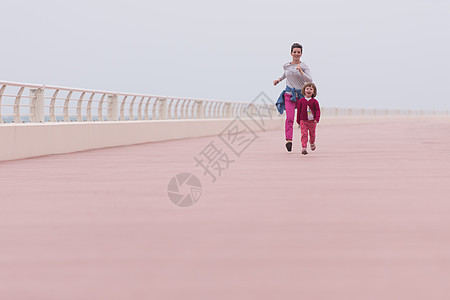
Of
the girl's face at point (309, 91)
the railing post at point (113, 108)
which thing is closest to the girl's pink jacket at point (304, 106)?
the girl's face at point (309, 91)

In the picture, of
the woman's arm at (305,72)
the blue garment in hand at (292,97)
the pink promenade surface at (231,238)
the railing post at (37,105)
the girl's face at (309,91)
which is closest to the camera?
the pink promenade surface at (231,238)

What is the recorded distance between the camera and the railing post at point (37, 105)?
15.3 metres

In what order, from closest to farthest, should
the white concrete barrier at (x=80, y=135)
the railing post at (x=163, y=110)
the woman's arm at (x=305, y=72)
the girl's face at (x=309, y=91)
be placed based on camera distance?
the girl's face at (x=309, y=91) < the woman's arm at (x=305, y=72) < the white concrete barrier at (x=80, y=135) < the railing post at (x=163, y=110)

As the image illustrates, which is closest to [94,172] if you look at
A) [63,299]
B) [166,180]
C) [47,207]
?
[166,180]

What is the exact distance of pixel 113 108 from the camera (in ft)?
66.9

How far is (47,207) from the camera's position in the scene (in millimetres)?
6711

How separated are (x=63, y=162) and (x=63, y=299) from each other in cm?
958

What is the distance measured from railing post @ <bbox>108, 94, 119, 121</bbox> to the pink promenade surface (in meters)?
10.6

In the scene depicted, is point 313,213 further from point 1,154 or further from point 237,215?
point 1,154

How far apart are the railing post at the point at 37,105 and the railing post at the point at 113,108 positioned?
→ 15.4 feet

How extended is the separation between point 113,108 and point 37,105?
505 centimetres

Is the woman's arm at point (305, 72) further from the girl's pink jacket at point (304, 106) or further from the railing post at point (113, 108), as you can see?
the railing post at point (113, 108)

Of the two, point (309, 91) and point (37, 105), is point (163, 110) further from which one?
point (309, 91)

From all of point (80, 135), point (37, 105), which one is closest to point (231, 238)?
point (37, 105)
